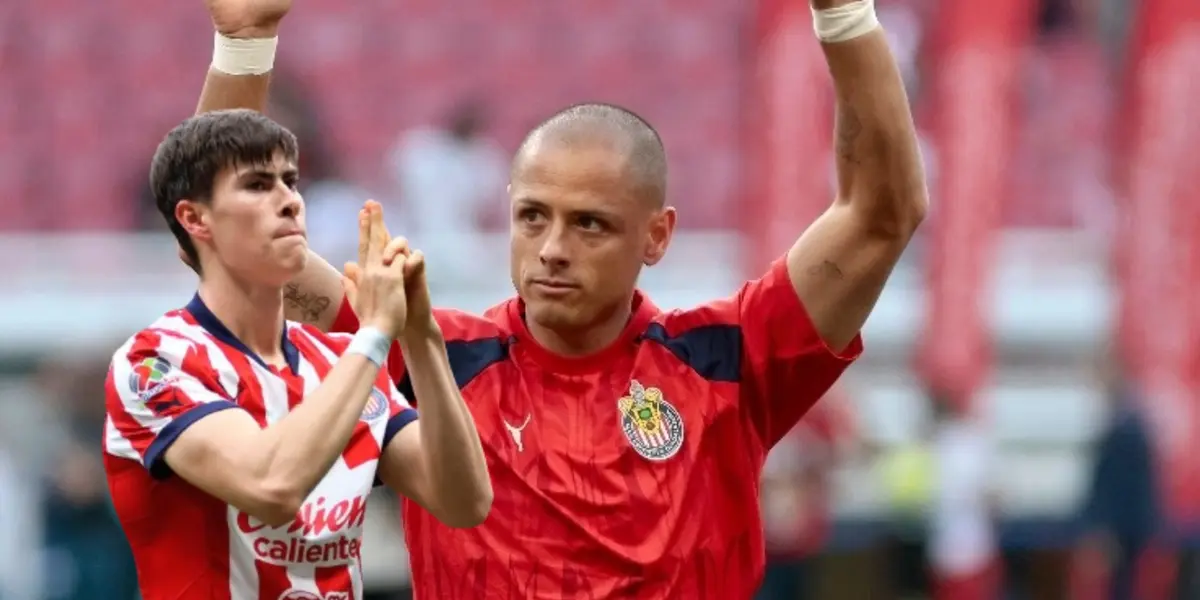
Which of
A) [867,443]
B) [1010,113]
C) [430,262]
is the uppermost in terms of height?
[1010,113]

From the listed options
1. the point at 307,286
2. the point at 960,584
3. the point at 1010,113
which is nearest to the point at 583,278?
the point at 307,286

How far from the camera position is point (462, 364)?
14.4 ft

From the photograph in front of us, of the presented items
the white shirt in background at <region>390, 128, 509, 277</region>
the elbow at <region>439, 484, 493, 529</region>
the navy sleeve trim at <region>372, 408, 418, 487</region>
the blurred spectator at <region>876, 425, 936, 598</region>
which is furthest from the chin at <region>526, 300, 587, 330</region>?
the blurred spectator at <region>876, 425, 936, 598</region>

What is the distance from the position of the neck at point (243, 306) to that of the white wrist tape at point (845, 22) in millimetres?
1259

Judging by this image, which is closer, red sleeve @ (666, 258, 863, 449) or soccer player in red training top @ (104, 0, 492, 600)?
soccer player in red training top @ (104, 0, 492, 600)

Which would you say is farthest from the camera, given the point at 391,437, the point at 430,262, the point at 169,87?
the point at 169,87

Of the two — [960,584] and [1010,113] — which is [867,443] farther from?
[1010,113]

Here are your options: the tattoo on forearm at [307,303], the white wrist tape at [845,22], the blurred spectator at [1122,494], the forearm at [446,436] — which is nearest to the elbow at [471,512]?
the forearm at [446,436]

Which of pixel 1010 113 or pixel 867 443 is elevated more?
pixel 1010 113

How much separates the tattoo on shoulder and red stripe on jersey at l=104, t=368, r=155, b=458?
4.87ft

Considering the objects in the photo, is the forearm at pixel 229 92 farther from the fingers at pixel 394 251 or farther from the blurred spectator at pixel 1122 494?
the blurred spectator at pixel 1122 494

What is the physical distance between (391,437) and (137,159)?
340 inches

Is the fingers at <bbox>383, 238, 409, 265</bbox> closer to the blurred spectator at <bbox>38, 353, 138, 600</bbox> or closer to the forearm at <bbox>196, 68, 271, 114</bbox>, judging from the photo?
the forearm at <bbox>196, 68, 271, 114</bbox>

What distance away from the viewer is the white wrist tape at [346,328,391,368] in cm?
357
